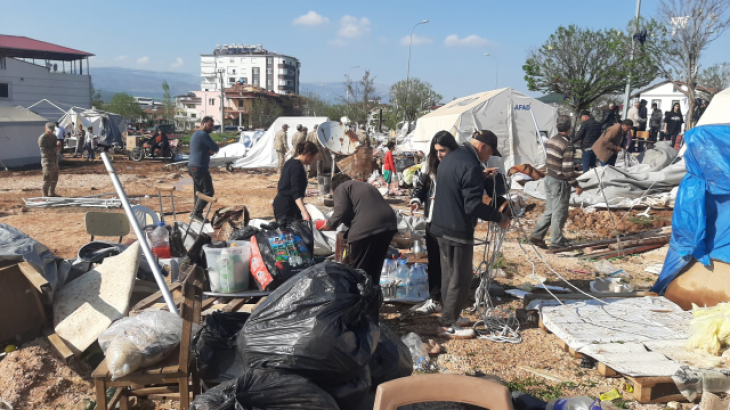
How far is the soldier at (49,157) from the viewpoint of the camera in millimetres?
10758

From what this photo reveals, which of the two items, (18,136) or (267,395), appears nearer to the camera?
(267,395)

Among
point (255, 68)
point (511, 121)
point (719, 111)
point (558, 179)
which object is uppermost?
point (255, 68)

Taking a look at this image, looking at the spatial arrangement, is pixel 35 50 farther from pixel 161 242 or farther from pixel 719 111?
pixel 719 111

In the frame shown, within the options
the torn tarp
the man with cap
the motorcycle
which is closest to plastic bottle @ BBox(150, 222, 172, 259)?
the torn tarp

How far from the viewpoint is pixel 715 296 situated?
4344 millimetres

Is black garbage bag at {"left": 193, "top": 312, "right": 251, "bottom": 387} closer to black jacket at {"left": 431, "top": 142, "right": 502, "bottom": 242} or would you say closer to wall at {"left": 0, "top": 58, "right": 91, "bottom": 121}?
black jacket at {"left": 431, "top": 142, "right": 502, "bottom": 242}

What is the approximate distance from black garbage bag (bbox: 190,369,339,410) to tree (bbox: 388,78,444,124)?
33987 mm

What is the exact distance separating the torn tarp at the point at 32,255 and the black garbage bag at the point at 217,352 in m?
1.51

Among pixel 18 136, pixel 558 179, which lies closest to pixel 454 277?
pixel 558 179

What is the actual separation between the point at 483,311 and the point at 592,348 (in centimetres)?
115

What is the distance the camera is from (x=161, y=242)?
5453 millimetres

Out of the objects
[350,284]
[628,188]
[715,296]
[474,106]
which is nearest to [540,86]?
[474,106]

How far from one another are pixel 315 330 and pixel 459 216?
79.1 inches

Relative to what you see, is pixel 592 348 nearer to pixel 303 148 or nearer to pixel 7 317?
pixel 303 148
